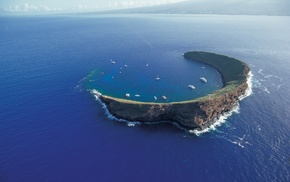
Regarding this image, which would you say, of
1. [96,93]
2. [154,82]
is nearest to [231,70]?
[154,82]

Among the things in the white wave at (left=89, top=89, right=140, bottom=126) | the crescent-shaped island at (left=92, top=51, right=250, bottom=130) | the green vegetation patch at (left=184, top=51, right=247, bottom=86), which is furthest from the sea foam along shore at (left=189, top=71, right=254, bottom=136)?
the white wave at (left=89, top=89, right=140, bottom=126)

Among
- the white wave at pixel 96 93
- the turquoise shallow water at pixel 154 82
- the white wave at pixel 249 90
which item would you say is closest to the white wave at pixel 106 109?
the white wave at pixel 96 93

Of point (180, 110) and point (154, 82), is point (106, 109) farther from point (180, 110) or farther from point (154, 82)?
point (154, 82)

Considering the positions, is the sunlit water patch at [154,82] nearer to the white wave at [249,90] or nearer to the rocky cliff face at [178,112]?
the white wave at [249,90]

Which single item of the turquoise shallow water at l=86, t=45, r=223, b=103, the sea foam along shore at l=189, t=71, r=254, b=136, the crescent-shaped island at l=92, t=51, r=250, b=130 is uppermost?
the crescent-shaped island at l=92, t=51, r=250, b=130

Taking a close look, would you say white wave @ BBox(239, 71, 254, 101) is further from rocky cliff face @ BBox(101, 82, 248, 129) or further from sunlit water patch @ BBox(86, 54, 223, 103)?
rocky cliff face @ BBox(101, 82, 248, 129)

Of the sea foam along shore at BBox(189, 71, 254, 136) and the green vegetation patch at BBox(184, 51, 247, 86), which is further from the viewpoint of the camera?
the green vegetation patch at BBox(184, 51, 247, 86)

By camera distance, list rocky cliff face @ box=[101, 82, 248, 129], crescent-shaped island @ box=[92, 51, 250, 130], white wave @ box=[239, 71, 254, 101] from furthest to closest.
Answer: white wave @ box=[239, 71, 254, 101]
crescent-shaped island @ box=[92, 51, 250, 130]
rocky cliff face @ box=[101, 82, 248, 129]

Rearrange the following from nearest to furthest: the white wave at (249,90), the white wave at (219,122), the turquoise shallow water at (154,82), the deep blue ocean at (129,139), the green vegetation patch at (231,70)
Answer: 1. the deep blue ocean at (129,139)
2. the white wave at (219,122)
3. the white wave at (249,90)
4. the turquoise shallow water at (154,82)
5. the green vegetation patch at (231,70)

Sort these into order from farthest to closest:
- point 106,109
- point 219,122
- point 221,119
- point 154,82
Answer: point 154,82 → point 106,109 → point 221,119 → point 219,122

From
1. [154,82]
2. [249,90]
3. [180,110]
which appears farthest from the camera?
[154,82]

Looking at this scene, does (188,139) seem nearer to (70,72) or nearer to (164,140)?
(164,140)
